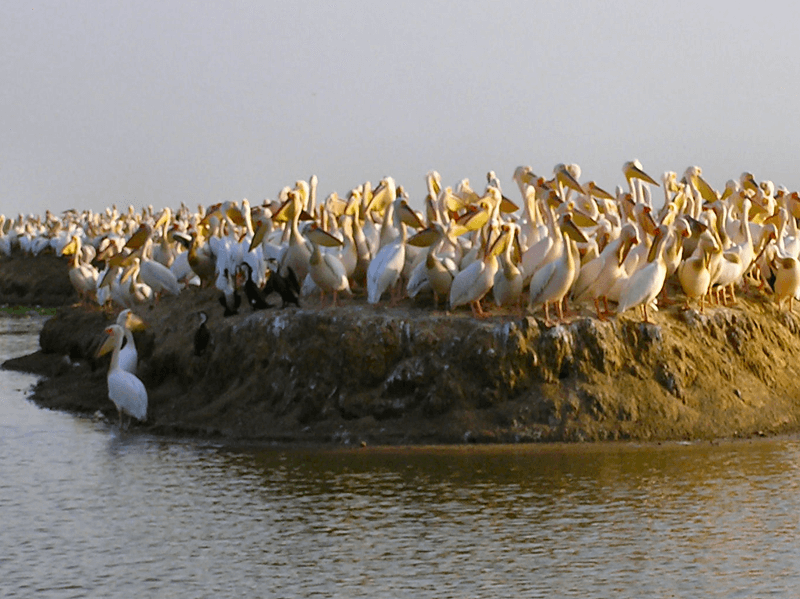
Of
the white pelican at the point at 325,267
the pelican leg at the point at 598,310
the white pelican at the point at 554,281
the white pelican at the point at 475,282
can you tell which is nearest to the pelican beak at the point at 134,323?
the white pelican at the point at 325,267

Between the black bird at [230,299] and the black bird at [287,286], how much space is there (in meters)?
0.57

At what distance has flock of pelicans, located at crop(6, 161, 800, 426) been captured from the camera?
48.4 feet

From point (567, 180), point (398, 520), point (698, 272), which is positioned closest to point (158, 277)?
point (567, 180)

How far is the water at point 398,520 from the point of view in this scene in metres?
9.34

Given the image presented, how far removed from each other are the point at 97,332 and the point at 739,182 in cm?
1015

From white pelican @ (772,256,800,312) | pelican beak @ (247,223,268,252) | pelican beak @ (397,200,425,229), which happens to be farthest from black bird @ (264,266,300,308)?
white pelican @ (772,256,800,312)

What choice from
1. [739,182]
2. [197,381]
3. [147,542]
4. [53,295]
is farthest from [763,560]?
[53,295]

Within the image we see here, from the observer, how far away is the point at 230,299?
52.9ft

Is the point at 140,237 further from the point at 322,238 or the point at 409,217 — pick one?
the point at 409,217

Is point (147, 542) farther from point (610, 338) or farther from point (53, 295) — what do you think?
point (53, 295)

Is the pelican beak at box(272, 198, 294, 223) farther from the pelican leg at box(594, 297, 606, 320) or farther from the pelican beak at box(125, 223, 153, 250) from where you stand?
the pelican leg at box(594, 297, 606, 320)

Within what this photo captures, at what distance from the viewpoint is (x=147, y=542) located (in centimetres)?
1044

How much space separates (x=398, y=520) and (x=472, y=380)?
10.9 feet

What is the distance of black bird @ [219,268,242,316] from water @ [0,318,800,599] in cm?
213
